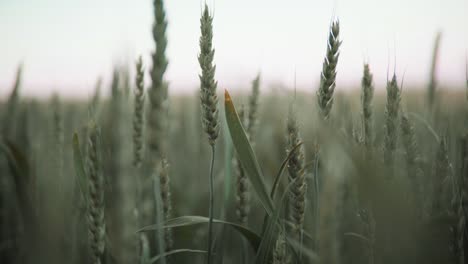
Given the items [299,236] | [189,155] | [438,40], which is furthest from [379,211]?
[189,155]

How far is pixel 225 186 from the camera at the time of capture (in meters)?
1.00

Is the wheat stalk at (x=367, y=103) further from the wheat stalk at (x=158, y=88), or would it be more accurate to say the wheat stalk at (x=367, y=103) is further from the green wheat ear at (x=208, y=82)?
the wheat stalk at (x=158, y=88)

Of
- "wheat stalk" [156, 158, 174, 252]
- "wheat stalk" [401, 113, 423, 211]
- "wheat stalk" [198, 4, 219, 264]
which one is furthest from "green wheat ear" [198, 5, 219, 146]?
"wheat stalk" [401, 113, 423, 211]

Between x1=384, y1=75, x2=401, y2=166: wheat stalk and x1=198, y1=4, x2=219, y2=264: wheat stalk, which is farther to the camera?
x1=384, y1=75, x2=401, y2=166: wheat stalk

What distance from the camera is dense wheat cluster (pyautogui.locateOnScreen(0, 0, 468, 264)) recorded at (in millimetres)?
563

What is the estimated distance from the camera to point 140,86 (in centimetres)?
104

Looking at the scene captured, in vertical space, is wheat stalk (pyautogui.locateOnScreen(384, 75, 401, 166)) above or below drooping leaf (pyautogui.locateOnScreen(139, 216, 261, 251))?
above

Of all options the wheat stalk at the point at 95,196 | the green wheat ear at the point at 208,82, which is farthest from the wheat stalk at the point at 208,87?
the wheat stalk at the point at 95,196

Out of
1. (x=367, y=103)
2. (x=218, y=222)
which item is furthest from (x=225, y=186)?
(x=367, y=103)

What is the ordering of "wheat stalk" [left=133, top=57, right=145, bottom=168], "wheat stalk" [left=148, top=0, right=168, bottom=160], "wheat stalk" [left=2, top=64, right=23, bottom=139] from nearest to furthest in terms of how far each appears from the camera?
"wheat stalk" [left=148, top=0, right=168, bottom=160], "wheat stalk" [left=133, top=57, right=145, bottom=168], "wheat stalk" [left=2, top=64, right=23, bottom=139]

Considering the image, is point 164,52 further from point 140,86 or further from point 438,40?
point 438,40

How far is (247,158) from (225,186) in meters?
0.14

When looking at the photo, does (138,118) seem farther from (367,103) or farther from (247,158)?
(367,103)

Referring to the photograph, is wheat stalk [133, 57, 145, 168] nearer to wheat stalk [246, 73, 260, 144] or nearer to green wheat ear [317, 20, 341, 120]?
wheat stalk [246, 73, 260, 144]
